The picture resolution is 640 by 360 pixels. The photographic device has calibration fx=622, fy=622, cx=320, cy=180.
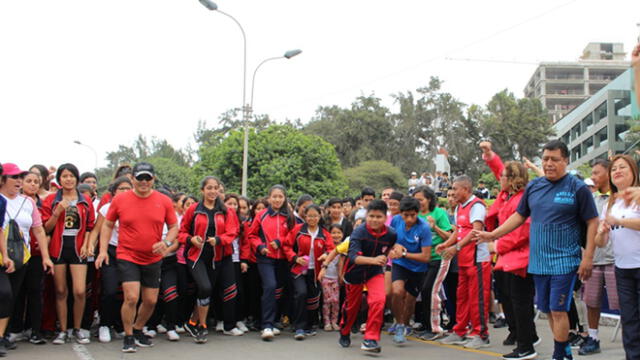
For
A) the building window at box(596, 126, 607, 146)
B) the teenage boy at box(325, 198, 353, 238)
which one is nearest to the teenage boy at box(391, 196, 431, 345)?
the teenage boy at box(325, 198, 353, 238)

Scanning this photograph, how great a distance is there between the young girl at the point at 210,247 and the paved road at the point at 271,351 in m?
0.49

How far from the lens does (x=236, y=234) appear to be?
8.79 metres

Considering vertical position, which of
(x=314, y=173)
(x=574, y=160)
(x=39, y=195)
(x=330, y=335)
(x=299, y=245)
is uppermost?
(x=574, y=160)

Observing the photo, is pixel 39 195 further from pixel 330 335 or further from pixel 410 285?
pixel 410 285

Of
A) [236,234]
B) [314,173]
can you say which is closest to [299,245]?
[236,234]

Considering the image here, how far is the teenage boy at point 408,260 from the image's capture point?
8.21 meters

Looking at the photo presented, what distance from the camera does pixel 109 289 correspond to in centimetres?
809

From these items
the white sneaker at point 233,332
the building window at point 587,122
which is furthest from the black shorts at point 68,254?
the building window at point 587,122

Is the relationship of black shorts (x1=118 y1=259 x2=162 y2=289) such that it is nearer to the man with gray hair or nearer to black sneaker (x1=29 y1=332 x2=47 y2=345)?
black sneaker (x1=29 y1=332 x2=47 y2=345)

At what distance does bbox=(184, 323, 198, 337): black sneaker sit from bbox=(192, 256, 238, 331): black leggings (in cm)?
42

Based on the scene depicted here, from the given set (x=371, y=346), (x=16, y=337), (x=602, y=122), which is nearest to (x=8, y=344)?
(x=16, y=337)

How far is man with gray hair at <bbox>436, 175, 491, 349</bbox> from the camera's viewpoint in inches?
307

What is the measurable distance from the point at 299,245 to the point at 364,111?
52239mm

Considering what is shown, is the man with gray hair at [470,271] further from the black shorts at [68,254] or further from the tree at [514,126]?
the tree at [514,126]
